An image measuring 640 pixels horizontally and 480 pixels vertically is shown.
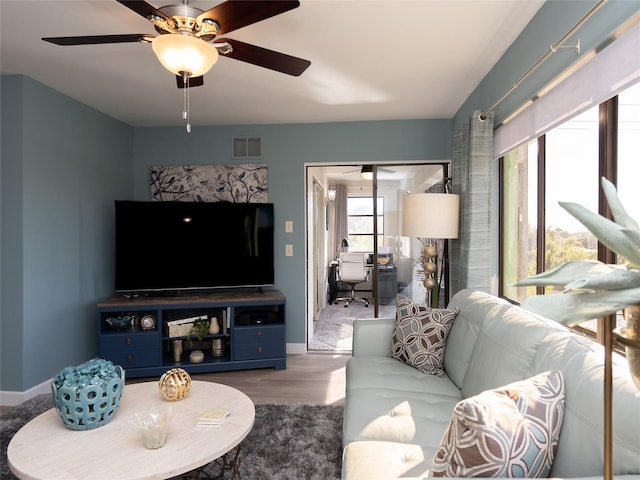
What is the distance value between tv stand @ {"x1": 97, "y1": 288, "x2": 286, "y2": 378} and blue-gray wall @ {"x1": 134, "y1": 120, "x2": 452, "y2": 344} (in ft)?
1.82

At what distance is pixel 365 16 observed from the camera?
2285 millimetres

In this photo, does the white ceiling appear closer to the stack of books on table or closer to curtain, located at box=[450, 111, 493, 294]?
curtain, located at box=[450, 111, 493, 294]

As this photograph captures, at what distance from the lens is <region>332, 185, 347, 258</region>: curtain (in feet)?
21.7

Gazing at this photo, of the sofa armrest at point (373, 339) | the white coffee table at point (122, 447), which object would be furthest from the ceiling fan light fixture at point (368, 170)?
the white coffee table at point (122, 447)

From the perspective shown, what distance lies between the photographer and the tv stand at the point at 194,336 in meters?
3.75

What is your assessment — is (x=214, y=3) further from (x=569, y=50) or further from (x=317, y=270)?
(x=317, y=270)

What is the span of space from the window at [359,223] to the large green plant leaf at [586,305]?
14.9ft

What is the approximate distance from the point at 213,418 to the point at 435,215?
89.1 inches

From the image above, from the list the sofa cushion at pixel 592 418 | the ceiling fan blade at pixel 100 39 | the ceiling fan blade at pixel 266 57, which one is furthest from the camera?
the ceiling fan blade at pixel 266 57

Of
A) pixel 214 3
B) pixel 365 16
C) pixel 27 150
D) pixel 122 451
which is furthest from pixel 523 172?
pixel 27 150

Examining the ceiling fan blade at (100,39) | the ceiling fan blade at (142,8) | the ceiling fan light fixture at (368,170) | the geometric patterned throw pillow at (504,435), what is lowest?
the geometric patterned throw pillow at (504,435)

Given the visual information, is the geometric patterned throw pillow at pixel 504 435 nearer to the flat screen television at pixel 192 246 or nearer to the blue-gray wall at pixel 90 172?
the blue-gray wall at pixel 90 172

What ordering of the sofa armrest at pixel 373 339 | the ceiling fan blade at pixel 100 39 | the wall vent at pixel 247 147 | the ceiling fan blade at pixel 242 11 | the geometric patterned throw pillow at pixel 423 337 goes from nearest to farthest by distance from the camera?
1. the ceiling fan blade at pixel 242 11
2. the ceiling fan blade at pixel 100 39
3. the geometric patterned throw pillow at pixel 423 337
4. the sofa armrest at pixel 373 339
5. the wall vent at pixel 247 147

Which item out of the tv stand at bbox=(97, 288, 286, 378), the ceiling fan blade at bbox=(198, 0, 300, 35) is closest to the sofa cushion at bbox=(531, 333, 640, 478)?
the ceiling fan blade at bbox=(198, 0, 300, 35)
